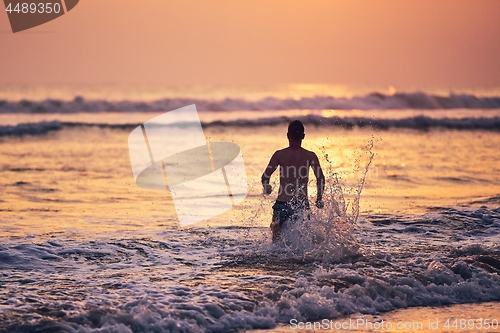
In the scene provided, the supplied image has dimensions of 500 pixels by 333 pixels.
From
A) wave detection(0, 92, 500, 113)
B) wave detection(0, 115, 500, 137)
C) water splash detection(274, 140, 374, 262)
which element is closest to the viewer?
water splash detection(274, 140, 374, 262)

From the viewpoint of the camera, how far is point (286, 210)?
9.45 meters

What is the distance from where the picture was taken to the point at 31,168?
1839 cm

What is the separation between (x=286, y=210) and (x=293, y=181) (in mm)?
408

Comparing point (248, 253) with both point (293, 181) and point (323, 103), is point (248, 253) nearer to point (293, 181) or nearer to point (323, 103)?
point (293, 181)

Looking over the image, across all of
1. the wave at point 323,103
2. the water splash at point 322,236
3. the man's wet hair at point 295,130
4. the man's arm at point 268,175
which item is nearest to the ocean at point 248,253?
the water splash at point 322,236

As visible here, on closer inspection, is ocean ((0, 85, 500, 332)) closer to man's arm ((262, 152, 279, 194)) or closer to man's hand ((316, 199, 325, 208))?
man's hand ((316, 199, 325, 208))

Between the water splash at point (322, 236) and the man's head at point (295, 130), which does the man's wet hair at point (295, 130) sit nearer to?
the man's head at point (295, 130)

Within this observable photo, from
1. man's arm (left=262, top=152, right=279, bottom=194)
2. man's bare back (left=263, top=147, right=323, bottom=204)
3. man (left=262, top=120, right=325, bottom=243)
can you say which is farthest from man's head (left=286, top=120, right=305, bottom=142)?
man's arm (left=262, top=152, right=279, bottom=194)

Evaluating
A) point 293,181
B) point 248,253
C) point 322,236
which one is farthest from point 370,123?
point 248,253

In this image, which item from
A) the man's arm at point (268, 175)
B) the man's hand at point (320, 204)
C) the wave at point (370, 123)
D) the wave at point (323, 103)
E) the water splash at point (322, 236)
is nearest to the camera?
the water splash at point (322, 236)

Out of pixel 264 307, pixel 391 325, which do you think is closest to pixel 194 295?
pixel 264 307

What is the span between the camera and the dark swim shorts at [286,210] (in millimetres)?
9445

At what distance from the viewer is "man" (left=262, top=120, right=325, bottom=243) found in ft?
31.0

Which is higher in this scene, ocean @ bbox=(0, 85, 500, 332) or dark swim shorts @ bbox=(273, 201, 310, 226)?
dark swim shorts @ bbox=(273, 201, 310, 226)
